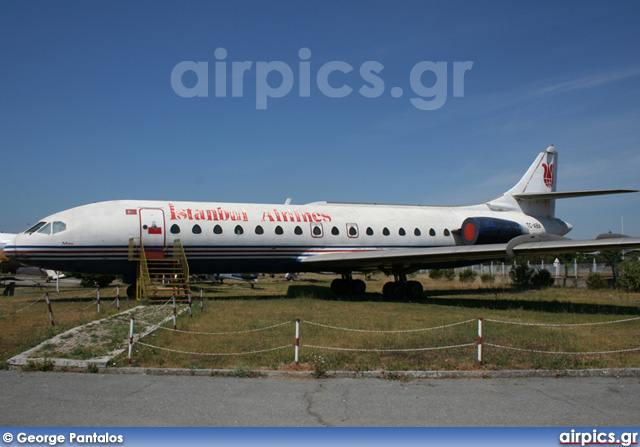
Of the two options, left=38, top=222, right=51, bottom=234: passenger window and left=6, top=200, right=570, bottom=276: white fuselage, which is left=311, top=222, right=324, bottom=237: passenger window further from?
left=38, top=222, right=51, bottom=234: passenger window

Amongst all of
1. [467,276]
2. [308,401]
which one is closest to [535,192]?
[467,276]

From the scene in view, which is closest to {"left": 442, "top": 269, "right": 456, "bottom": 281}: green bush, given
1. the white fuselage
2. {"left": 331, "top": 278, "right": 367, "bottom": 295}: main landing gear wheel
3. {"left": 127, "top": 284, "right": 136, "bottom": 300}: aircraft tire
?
the white fuselage

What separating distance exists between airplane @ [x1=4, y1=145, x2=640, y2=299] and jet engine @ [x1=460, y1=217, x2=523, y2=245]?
5 centimetres

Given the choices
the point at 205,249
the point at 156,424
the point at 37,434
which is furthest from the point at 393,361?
the point at 205,249

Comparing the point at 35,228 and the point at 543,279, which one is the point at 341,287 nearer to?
the point at 35,228

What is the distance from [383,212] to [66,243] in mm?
13877

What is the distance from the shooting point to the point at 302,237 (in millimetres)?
23641

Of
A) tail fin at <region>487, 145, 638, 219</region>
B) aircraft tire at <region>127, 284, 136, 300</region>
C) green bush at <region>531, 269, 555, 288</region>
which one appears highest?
tail fin at <region>487, 145, 638, 219</region>

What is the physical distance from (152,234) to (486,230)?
15385 mm

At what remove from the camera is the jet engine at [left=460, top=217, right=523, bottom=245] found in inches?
1046

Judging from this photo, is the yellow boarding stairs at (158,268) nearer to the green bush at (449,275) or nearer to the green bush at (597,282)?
the green bush at (597,282)

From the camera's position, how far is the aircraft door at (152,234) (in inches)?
822

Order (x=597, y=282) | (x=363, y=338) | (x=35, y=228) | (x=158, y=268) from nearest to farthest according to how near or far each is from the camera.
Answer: (x=363, y=338)
(x=35, y=228)
(x=158, y=268)
(x=597, y=282)

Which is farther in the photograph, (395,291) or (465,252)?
(395,291)
